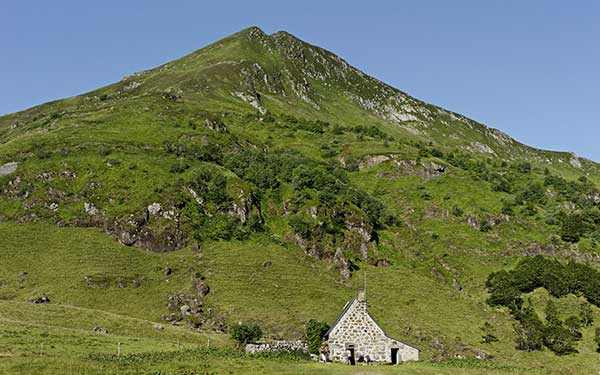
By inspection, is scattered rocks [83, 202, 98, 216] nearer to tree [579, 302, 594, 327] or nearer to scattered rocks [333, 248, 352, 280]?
scattered rocks [333, 248, 352, 280]

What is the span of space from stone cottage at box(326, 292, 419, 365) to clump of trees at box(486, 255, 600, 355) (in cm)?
5013

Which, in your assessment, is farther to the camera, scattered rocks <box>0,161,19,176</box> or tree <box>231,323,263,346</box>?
scattered rocks <box>0,161,19,176</box>

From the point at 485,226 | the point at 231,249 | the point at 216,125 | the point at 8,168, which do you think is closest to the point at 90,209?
the point at 8,168

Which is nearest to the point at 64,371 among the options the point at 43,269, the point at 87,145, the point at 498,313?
the point at 43,269

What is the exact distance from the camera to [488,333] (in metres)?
91.4

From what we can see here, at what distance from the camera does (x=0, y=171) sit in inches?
4668

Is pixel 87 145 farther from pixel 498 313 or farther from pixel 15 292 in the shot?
pixel 498 313

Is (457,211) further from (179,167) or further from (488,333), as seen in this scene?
(179,167)

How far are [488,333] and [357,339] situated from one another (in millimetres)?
52328

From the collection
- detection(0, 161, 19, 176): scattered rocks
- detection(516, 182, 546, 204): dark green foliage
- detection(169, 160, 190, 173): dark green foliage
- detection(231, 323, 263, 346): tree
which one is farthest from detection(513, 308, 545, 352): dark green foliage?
detection(0, 161, 19, 176): scattered rocks

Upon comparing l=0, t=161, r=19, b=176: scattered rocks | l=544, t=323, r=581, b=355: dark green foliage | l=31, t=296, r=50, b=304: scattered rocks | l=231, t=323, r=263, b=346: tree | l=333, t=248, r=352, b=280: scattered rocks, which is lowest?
l=544, t=323, r=581, b=355: dark green foliage

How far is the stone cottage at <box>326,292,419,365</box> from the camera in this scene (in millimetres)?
46531

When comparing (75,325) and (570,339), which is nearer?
(75,325)

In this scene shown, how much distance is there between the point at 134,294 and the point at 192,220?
84.5ft
